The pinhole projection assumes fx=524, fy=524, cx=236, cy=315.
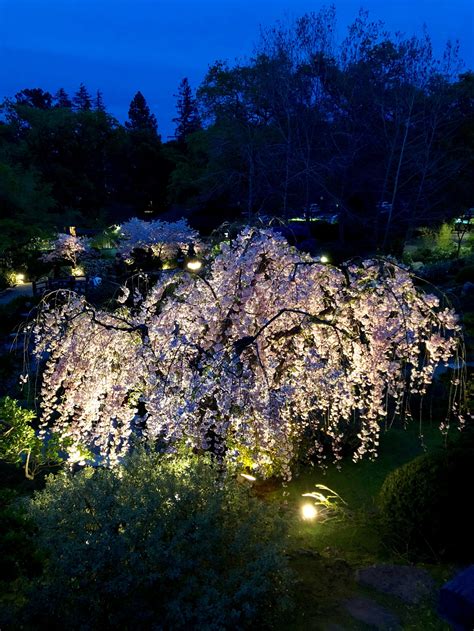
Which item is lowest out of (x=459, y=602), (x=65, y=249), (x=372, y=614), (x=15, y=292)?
(x=372, y=614)

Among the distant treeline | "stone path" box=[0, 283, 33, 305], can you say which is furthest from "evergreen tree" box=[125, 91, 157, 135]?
"stone path" box=[0, 283, 33, 305]

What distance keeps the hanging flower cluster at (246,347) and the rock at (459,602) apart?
2.32 m

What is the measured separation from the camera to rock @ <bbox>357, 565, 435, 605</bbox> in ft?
16.3

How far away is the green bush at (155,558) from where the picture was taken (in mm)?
4008

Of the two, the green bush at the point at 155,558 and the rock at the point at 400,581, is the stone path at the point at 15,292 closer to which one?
the green bush at the point at 155,558

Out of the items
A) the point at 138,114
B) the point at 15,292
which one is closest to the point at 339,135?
the point at 15,292

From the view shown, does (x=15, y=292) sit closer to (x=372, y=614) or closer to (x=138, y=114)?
(x=372, y=614)

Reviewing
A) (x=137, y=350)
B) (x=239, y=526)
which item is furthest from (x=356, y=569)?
(x=137, y=350)

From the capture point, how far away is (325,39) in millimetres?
27953

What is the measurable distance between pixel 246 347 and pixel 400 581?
279 centimetres

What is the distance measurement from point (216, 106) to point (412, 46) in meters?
11.8

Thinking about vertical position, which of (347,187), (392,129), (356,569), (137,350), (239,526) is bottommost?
(356,569)

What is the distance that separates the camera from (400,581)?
5172 millimetres

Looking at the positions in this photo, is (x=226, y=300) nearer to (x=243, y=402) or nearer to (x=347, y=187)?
(x=243, y=402)
